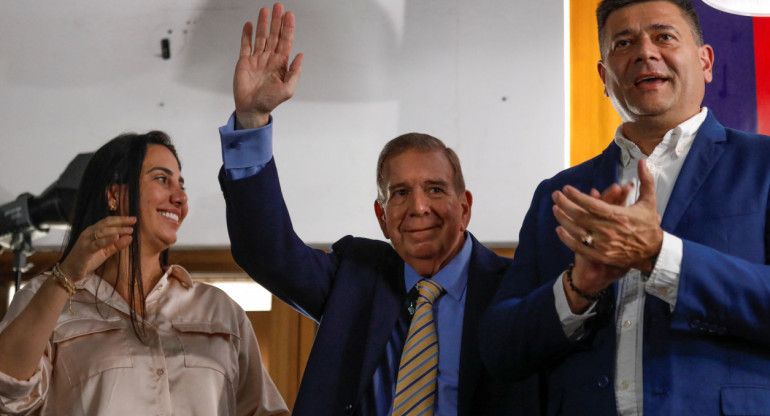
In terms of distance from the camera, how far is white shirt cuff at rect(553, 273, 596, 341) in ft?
4.79

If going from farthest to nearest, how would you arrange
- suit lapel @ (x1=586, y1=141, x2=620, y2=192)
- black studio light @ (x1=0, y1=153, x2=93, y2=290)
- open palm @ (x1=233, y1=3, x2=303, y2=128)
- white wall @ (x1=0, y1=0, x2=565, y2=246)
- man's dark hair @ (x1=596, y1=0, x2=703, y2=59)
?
white wall @ (x1=0, y1=0, x2=565, y2=246), black studio light @ (x1=0, y1=153, x2=93, y2=290), open palm @ (x1=233, y1=3, x2=303, y2=128), man's dark hair @ (x1=596, y1=0, x2=703, y2=59), suit lapel @ (x1=586, y1=141, x2=620, y2=192)

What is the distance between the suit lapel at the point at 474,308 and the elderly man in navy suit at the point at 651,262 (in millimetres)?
190

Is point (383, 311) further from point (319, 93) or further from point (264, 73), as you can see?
point (319, 93)

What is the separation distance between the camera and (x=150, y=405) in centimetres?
205

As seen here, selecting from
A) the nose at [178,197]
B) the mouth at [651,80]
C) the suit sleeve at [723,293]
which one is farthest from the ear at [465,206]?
the suit sleeve at [723,293]

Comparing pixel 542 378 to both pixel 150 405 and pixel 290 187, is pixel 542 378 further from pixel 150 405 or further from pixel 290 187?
pixel 290 187

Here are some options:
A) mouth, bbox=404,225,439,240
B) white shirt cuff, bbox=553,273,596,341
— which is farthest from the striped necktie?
white shirt cuff, bbox=553,273,596,341

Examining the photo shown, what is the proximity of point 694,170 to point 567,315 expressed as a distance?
1.11ft

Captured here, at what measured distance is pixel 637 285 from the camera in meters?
1.51

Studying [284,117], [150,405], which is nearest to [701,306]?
[150,405]

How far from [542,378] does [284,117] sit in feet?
7.65

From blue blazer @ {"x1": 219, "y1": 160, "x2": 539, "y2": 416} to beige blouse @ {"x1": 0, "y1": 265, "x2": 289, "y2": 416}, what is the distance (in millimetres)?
287

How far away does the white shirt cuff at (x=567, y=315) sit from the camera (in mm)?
1461

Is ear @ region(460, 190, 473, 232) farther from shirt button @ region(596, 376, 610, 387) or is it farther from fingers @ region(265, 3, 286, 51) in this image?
shirt button @ region(596, 376, 610, 387)
